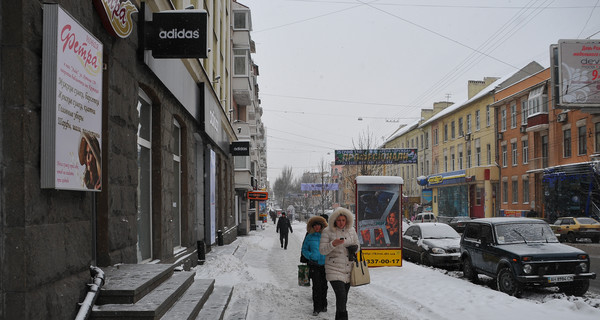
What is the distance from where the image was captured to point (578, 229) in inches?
989

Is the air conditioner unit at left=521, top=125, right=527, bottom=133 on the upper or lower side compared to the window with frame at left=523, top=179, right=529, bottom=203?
upper

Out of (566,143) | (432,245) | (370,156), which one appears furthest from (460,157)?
(432,245)

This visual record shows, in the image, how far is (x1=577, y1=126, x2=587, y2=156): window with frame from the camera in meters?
30.8

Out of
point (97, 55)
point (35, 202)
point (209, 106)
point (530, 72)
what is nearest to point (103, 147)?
point (97, 55)

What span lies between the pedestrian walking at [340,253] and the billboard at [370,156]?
30.9 m

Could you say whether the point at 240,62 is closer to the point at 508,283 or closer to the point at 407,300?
the point at 508,283

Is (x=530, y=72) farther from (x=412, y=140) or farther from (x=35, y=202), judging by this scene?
(x=35, y=202)

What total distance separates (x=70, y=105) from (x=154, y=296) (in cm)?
213

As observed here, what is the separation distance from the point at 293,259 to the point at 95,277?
1315 cm

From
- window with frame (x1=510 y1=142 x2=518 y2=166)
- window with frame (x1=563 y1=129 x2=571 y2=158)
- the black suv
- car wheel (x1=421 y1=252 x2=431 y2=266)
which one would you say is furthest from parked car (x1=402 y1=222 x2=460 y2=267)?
window with frame (x1=510 y1=142 x2=518 y2=166)

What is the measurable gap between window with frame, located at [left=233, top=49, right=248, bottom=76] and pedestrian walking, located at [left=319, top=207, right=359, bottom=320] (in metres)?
23.3

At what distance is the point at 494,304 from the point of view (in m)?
8.34

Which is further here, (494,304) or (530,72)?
(530,72)

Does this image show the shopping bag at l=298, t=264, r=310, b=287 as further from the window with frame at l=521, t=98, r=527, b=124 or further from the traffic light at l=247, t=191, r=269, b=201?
the window with frame at l=521, t=98, r=527, b=124
